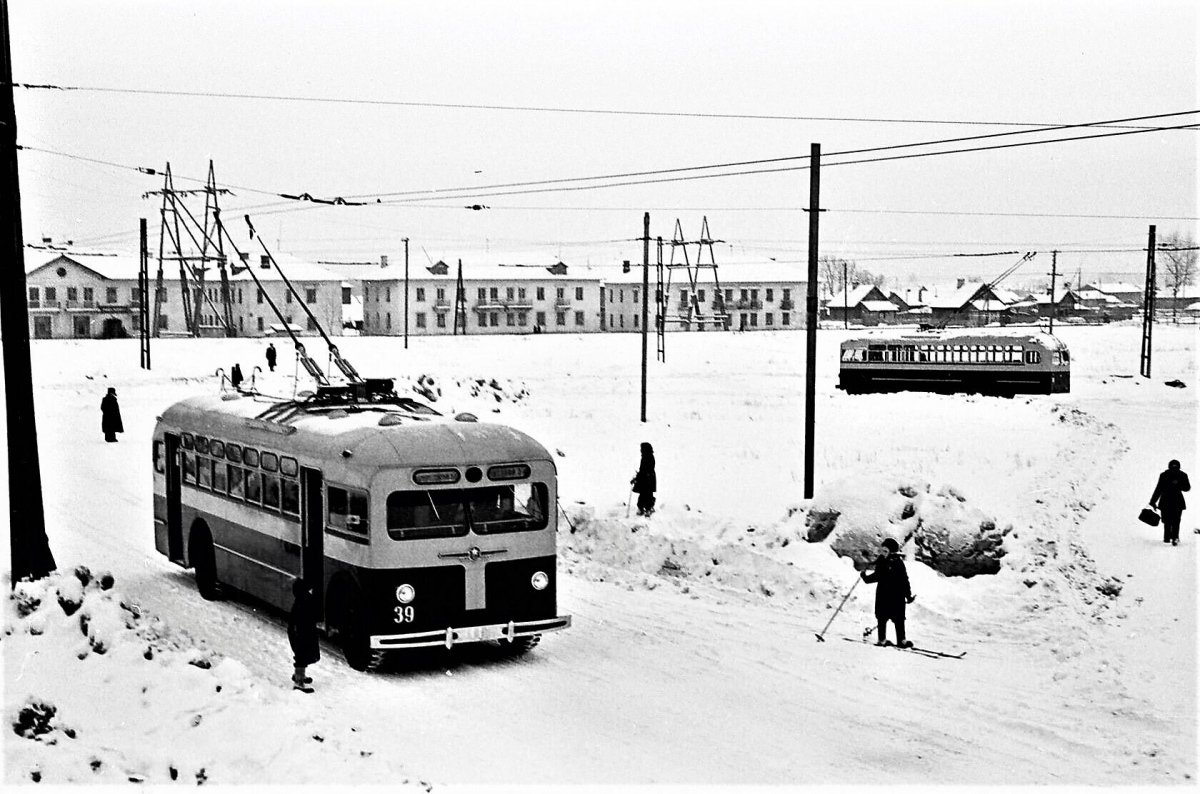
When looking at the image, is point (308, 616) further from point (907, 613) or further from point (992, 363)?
point (992, 363)

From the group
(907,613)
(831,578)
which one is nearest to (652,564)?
(831,578)

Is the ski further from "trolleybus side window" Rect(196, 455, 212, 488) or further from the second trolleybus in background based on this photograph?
the second trolleybus in background

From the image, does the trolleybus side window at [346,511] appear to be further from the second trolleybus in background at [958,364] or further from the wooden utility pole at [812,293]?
the second trolleybus in background at [958,364]

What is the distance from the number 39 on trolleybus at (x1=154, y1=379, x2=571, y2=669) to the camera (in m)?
13.3

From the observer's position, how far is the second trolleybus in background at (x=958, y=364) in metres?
52.9

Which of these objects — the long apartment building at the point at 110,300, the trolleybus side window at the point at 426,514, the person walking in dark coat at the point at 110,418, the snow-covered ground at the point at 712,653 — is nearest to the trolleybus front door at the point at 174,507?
the snow-covered ground at the point at 712,653

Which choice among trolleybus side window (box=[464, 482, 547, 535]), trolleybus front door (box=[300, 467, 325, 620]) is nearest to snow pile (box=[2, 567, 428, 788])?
trolleybus front door (box=[300, 467, 325, 620])

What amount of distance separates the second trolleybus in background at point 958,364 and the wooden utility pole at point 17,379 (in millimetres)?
44918

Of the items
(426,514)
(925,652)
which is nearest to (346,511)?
(426,514)

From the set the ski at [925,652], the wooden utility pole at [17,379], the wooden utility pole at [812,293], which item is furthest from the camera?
the wooden utility pole at [812,293]

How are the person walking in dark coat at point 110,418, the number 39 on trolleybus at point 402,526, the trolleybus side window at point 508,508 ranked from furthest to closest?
the person walking in dark coat at point 110,418 → the trolleybus side window at point 508,508 → the number 39 on trolleybus at point 402,526

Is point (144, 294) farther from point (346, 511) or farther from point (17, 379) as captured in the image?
point (346, 511)

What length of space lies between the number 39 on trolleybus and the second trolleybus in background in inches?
1656

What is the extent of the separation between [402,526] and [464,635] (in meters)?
1.29
